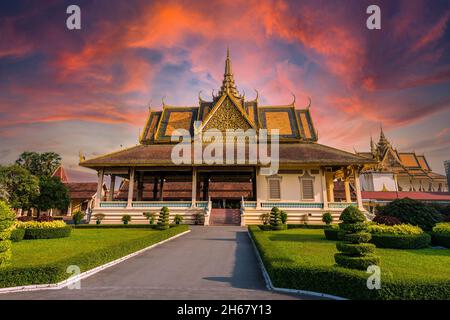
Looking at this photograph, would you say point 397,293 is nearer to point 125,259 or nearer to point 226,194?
point 125,259

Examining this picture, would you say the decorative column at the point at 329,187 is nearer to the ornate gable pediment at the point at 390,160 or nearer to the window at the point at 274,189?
the window at the point at 274,189

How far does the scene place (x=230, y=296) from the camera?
18.9ft

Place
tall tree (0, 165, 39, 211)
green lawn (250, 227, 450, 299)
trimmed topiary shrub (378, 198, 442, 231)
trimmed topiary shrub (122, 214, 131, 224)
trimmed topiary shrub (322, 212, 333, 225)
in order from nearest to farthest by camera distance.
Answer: green lawn (250, 227, 450, 299)
trimmed topiary shrub (378, 198, 442, 231)
trimmed topiary shrub (322, 212, 333, 225)
trimmed topiary shrub (122, 214, 131, 224)
tall tree (0, 165, 39, 211)

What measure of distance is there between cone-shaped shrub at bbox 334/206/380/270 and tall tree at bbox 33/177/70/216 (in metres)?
36.9

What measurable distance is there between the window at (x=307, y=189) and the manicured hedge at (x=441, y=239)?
42.3 ft

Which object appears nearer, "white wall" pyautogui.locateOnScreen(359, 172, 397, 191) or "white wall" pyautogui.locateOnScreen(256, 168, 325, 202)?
"white wall" pyautogui.locateOnScreen(256, 168, 325, 202)

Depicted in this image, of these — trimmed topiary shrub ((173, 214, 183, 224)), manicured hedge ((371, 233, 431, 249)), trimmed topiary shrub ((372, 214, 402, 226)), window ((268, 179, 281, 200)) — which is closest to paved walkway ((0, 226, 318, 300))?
manicured hedge ((371, 233, 431, 249))

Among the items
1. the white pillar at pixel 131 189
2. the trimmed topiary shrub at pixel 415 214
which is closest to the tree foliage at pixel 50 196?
the white pillar at pixel 131 189

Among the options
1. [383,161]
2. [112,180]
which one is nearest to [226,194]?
[112,180]

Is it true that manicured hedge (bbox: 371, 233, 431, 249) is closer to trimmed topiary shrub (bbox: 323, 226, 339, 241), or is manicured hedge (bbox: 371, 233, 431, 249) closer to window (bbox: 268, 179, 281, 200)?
trimmed topiary shrub (bbox: 323, 226, 339, 241)

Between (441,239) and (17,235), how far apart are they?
66.6 feet

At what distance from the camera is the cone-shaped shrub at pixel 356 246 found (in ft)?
20.5

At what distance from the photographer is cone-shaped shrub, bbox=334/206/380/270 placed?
20.5ft

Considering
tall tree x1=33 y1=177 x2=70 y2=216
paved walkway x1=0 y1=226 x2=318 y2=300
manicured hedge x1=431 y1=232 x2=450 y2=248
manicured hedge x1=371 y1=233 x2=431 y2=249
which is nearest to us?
paved walkway x1=0 y1=226 x2=318 y2=300
